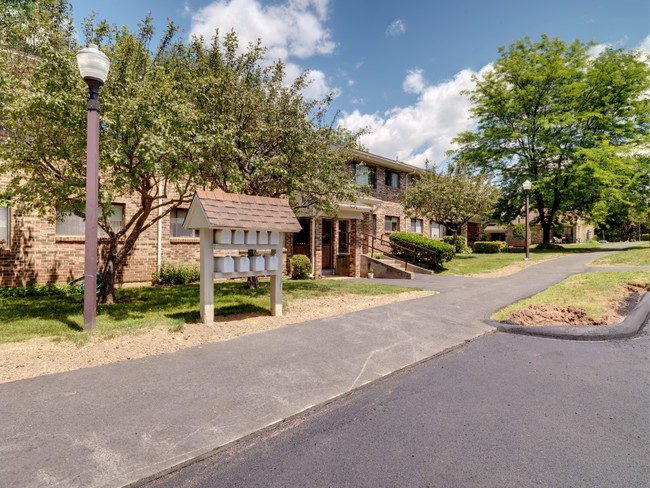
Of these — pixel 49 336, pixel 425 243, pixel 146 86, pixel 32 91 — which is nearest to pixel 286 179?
pixel 146 86

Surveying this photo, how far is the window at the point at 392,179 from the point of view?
2205 centimetres

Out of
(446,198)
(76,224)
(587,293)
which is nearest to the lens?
(587,293)

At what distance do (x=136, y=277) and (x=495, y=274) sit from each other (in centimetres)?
1420

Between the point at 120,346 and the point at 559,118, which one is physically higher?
the point at 559,118

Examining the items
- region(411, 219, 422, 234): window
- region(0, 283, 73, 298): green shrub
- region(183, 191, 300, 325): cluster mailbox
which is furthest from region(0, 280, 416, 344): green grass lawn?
region(411, 219, 422, 234): window

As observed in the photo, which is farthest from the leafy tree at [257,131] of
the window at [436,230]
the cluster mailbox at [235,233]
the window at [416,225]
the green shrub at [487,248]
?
the green shrub at [487,248]

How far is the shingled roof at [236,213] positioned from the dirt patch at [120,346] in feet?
6.01

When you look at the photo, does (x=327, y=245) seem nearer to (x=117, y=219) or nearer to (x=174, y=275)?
(x=174, y=275)

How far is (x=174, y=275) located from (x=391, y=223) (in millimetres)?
14098

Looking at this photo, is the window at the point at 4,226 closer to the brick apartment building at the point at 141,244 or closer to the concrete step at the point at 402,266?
the brick apartment building at the point at 141,244

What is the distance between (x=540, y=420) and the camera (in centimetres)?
322

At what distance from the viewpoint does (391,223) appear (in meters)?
22.2

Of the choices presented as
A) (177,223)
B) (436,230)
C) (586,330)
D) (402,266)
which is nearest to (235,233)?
(586,330)

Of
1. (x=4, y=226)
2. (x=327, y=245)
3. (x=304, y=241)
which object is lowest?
(x=327, y=245)
